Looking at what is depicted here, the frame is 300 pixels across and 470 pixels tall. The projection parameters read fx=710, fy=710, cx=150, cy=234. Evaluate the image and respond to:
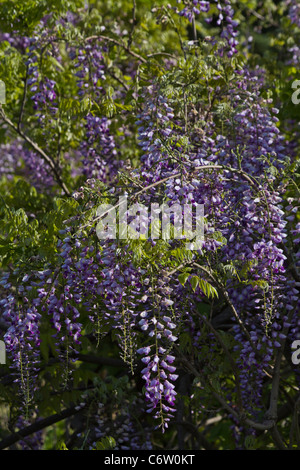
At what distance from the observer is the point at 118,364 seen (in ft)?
16.9

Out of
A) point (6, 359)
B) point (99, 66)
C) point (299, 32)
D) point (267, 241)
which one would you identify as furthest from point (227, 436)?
point (299, 32)

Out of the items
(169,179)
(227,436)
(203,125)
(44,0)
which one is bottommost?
(227,436)

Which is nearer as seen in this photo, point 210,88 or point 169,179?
point 169,179

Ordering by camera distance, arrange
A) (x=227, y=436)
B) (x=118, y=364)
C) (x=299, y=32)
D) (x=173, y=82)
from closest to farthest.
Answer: (x=173, y=82), (x=118, y=364), (x=227, y=436), (x=299, y=32)

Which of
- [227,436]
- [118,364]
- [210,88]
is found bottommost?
[227,436]

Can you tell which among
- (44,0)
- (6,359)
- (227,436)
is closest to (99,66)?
(44,0)

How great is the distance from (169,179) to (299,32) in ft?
12.3

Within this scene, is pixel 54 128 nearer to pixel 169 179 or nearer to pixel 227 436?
pixel 169 179

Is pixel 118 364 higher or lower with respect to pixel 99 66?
lower

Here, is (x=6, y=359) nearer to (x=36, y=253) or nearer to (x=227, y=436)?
(x=36, y=253)

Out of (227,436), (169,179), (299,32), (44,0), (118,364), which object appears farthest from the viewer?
(299,32)

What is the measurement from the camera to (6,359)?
4371 millimetres

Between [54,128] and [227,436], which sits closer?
[54,128]

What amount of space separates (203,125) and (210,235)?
95 centimetres
